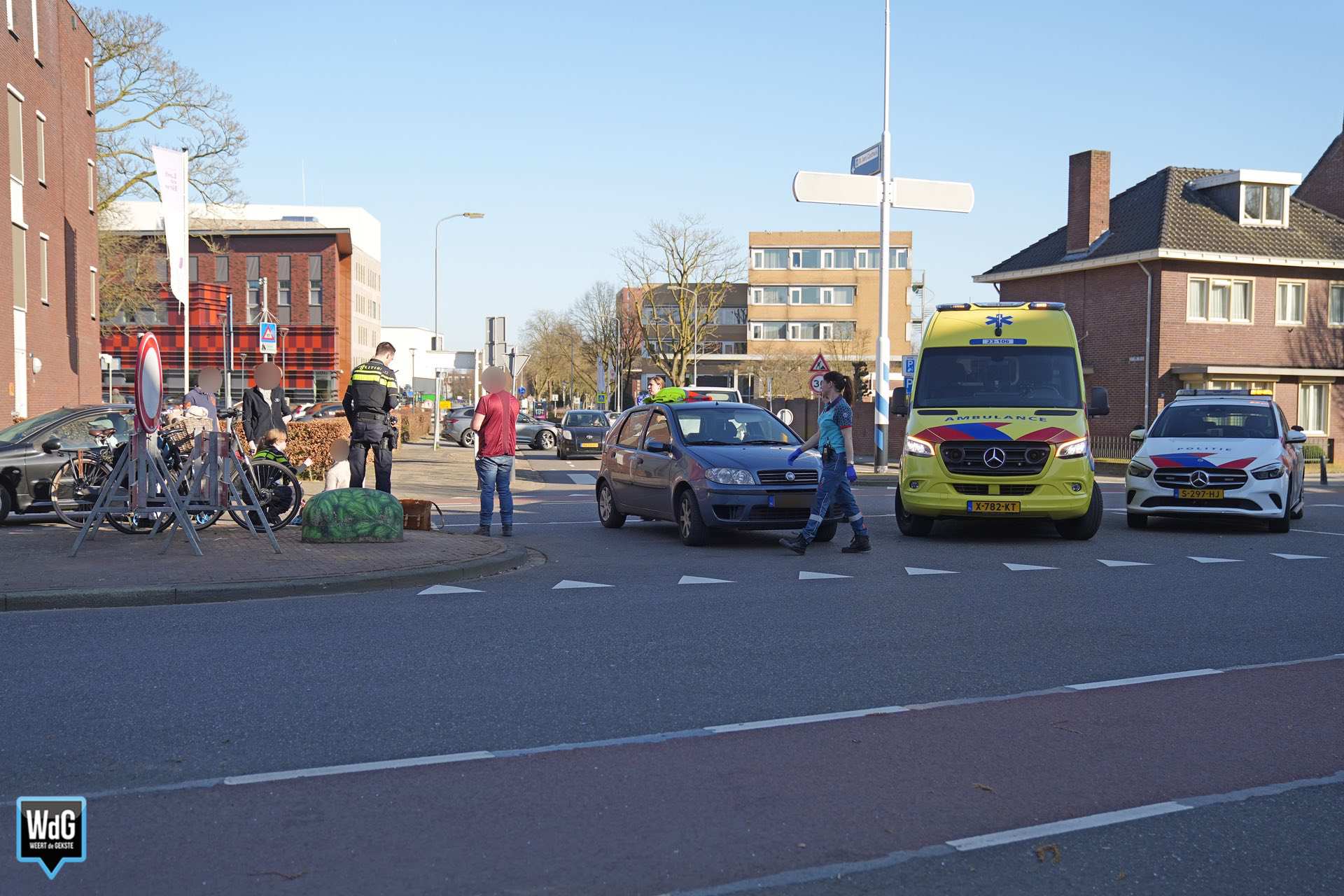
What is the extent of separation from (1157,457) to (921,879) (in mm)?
12890

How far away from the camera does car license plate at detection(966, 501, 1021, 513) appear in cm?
1405

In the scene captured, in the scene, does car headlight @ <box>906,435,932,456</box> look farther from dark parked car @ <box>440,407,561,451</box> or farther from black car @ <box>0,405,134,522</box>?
dark parked car @ <box>440,407,561,451</box>

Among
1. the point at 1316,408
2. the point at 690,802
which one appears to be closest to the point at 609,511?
the point at 690,802

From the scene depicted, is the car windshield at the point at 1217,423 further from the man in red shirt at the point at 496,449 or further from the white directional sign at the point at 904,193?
the white directional sign at the point at 904,193

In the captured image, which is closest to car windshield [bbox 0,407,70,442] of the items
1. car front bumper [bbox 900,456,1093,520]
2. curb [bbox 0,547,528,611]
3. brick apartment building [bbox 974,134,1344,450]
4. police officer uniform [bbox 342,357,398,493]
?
police officer uniform [bbox 342,357,398,493]

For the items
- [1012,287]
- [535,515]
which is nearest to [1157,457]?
[535,515]

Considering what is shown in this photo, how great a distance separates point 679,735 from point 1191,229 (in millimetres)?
40196

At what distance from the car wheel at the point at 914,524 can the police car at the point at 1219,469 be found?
277 centimetres

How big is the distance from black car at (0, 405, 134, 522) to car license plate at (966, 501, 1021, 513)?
9.64 metres

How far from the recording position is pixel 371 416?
14312 millimetres

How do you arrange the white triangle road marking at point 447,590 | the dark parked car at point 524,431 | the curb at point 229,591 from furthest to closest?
1. the dark parked car at point 524,431
2. the white triangle road marking at point 447,590
3. the curb at point 229,591

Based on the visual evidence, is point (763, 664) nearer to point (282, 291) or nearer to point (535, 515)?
point (535, 515)

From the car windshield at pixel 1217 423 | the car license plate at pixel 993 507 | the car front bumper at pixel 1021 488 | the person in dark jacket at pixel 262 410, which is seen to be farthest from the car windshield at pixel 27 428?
the car windshield at pixel 1217 423

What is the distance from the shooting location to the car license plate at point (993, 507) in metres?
14.0
